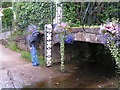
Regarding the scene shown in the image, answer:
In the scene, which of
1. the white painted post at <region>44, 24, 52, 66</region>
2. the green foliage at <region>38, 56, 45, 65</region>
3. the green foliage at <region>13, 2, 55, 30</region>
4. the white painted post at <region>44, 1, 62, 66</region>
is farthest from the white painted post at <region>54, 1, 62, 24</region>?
the green foliage at <region>38, 56, 45, 65</region>

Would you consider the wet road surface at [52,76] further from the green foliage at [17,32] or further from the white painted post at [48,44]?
the green foliage at [17,32]

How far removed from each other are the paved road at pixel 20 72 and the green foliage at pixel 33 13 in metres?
2.04

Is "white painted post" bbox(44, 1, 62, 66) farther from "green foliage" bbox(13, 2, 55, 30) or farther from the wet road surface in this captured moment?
"green foliage" bbox(13, 2, 55, 30)

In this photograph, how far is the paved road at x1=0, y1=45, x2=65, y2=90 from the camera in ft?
19.6

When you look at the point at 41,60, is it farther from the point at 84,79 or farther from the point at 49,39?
the point at 84,79

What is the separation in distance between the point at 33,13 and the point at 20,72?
3.79 metres

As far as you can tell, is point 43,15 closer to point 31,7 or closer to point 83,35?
point 31,7

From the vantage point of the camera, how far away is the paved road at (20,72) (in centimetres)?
598

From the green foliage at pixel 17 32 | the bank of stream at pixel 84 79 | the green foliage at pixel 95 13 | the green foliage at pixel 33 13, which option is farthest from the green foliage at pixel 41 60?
the green foliage at pixel 17 32

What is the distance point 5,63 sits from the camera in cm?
827

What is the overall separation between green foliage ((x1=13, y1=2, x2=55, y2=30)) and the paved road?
2.04 meters

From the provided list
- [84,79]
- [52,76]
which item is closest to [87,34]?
[84,79]

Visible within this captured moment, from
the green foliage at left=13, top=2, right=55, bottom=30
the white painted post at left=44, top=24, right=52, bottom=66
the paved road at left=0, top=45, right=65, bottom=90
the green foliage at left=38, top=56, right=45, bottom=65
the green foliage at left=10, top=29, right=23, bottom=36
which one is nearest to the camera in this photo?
the paved road at left=0, top=45, right=65, bottom=90

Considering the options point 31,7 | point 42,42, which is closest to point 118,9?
point 42,42
